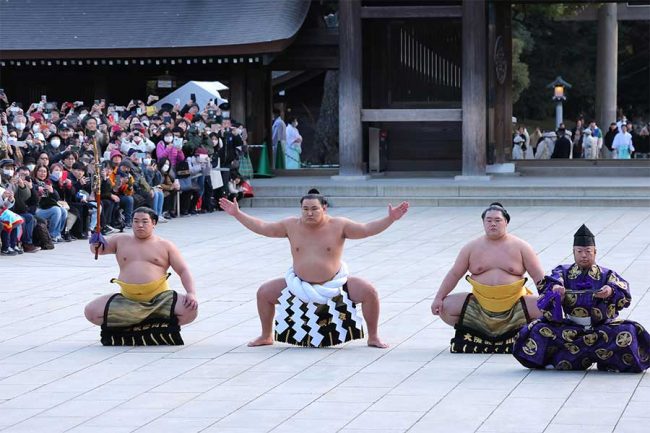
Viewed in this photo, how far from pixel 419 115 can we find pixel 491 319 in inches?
571

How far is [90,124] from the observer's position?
61.2 feet

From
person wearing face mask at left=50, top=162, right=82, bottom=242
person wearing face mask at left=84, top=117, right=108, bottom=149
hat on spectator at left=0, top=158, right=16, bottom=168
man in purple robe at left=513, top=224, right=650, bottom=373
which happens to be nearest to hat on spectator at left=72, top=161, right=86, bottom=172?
person wearing face mask at left=50, top=162, right=82, bottom=242

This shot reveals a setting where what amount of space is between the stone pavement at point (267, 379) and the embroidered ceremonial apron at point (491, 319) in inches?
5.2

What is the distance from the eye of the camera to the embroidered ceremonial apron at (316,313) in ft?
29.1

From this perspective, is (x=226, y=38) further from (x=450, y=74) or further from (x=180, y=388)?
(x=180, y=388)

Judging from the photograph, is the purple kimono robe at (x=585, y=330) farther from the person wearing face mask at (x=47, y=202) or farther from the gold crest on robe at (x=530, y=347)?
the person wearing face mask at (x=47, y=202)

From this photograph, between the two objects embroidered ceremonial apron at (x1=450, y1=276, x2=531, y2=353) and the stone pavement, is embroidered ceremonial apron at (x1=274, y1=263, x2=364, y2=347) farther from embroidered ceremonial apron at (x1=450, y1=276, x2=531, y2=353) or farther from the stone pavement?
embroidered ceremonial apron at (x1=450, y1=276, x2=531, y2=353)

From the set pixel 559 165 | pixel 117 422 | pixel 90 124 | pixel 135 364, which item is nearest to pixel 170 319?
pixel 135 364

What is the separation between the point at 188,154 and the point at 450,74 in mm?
5900

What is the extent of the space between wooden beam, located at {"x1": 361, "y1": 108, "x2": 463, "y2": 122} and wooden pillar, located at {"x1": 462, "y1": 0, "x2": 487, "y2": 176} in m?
0.21

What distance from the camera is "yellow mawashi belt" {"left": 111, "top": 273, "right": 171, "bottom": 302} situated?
9.11 meters

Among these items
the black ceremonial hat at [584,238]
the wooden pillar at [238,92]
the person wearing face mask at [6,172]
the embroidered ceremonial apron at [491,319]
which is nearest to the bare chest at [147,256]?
the embroidered ceremonial apron at [491,319]

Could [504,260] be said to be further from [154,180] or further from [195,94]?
[195,94]

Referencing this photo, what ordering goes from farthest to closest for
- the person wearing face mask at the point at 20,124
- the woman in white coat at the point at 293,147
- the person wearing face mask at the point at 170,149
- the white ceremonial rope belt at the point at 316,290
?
the woman in white coat at the point at 293,147 → the person wearing face mask at the point at 170,149 → the person wearing face mask at the point at 20,124 → the white ceremonial rope belt at the point at 316,290
